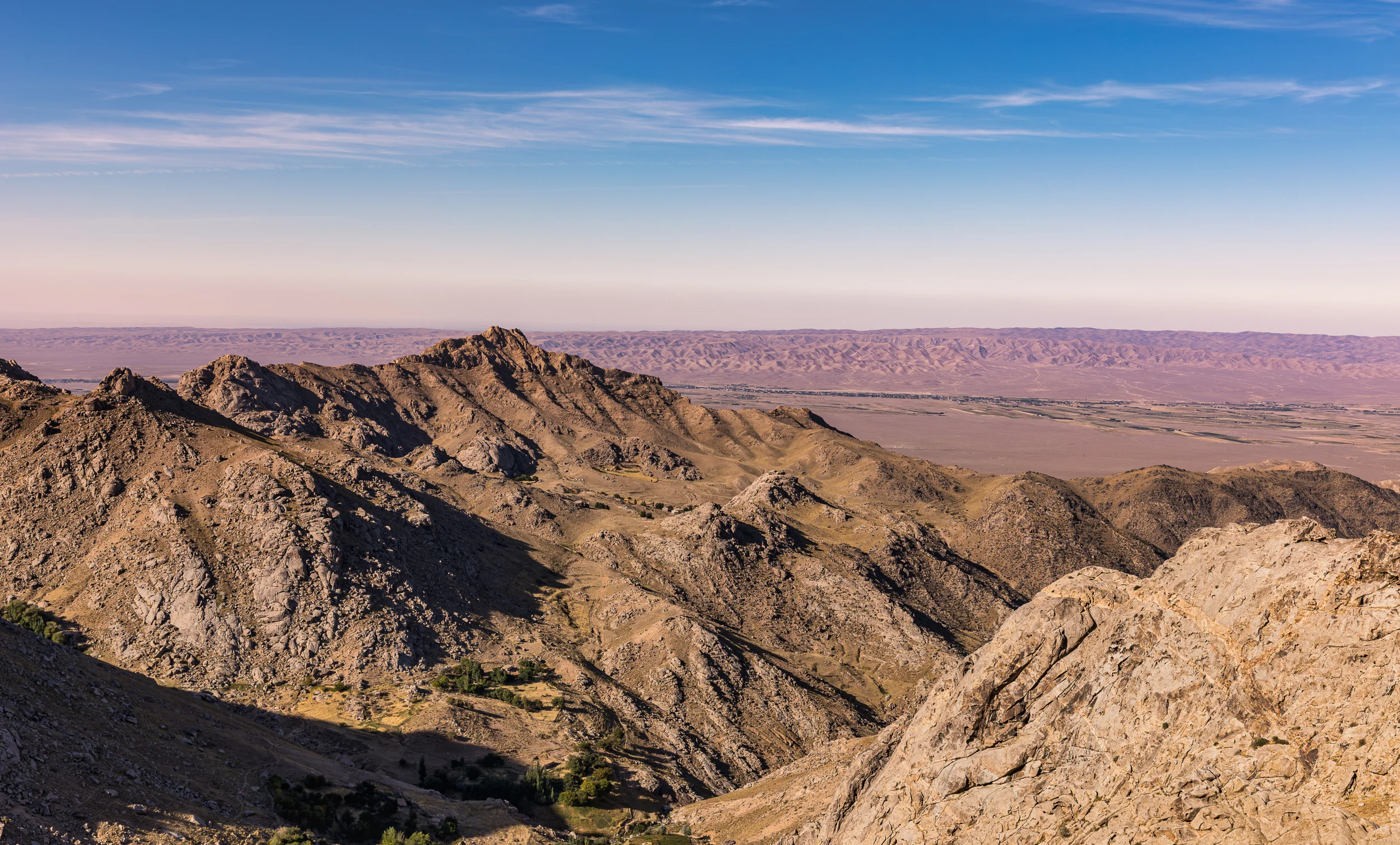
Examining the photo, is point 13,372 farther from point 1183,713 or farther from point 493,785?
point 1183,713

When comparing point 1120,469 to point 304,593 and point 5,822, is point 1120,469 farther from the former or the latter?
point 5,822

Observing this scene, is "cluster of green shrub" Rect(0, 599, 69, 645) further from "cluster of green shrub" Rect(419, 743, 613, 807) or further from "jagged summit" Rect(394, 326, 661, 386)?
"jagged summit" Rect(394, 326, 661, 386)

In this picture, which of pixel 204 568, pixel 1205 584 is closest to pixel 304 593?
pixel 204 568

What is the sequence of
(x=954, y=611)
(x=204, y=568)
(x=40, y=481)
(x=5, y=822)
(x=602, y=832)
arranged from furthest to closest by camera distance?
1. (x=954, y=611)
2. (x=40, y=481)
3. (x=204, y=568)
4. (x=602, y=832)
5. (x=5, y=822)

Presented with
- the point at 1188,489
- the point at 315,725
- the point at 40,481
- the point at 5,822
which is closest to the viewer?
the point at 5,822

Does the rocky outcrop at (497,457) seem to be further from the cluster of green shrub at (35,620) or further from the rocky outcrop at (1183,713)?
the rocky outcrop at (1183,713)

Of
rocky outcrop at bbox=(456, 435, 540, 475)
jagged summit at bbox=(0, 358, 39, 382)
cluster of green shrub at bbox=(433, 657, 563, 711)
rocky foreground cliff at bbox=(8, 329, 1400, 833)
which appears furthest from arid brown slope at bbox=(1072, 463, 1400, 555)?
jagged summit at bbox=(0, 358, 39, 382)

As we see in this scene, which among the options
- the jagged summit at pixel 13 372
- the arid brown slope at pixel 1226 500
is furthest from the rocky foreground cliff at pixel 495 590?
the arid brown slope at pixel 1226 500
